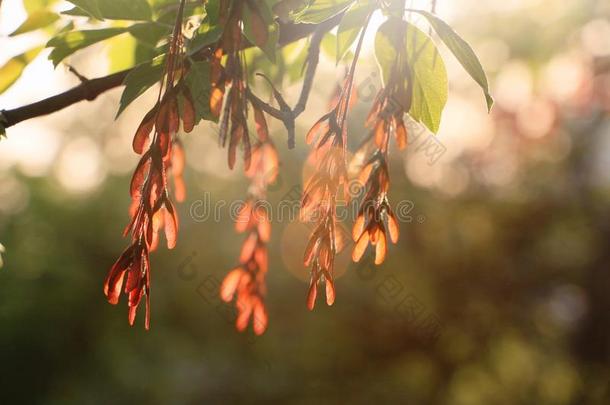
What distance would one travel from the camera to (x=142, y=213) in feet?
3.14

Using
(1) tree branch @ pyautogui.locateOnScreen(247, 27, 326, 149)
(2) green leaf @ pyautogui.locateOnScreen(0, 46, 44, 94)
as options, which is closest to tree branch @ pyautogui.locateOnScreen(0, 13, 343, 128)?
(1) tree branch @ pyautogui.locateOnScreen(247, 27, 326, 149)

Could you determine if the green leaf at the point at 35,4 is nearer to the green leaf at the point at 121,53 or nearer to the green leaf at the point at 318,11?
the green leaf at the point at 121,53

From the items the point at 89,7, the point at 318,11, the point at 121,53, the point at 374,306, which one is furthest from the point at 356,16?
the point at 374,306

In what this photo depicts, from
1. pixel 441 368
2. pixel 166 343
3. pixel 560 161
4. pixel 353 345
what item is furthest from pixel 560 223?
pixel 166 343

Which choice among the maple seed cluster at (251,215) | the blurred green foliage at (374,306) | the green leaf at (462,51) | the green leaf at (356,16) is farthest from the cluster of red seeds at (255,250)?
the blurred green foliage at (374,306)

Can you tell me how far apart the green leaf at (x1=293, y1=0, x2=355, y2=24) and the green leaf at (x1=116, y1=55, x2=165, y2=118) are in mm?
228

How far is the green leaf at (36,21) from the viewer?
1354mm

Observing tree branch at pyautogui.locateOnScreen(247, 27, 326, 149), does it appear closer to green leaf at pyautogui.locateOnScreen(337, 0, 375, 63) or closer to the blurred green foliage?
Result: green leaf at pyautogui.locateOnScreen(337, 0, 375, 63)

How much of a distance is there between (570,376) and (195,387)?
5.94 metres

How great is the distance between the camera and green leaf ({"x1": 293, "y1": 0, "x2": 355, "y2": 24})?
988mm

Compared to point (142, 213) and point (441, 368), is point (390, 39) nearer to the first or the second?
point (142, 213)

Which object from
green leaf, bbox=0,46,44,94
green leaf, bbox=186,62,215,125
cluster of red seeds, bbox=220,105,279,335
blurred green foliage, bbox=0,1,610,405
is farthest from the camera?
blurred green foliage, bbox=0,1,610,405

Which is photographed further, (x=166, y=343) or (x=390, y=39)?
(x=166, y=343)

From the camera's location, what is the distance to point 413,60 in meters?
1.03
